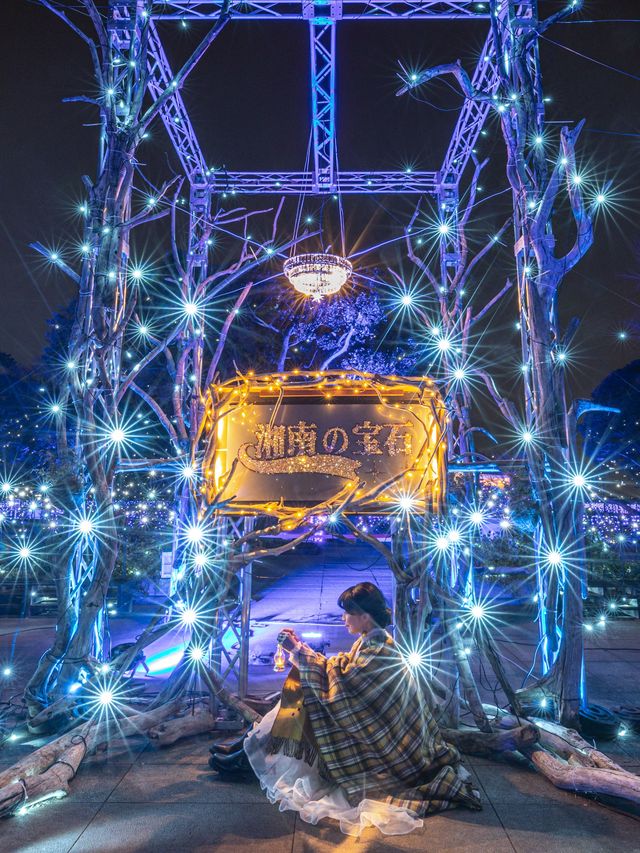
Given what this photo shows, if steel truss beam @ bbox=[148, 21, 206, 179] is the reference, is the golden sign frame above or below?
below

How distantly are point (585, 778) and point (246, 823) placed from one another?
2468mm

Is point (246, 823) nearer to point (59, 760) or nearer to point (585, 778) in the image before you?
point (59, 760)

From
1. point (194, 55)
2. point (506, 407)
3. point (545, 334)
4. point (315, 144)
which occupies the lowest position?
point (506, 407)

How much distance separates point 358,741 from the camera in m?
4.11

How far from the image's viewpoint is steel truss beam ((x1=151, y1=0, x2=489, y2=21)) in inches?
282

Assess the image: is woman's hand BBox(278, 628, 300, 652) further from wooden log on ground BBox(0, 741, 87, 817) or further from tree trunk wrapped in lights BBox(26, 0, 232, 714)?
tree trunk wrapped in lights BBox(26, 0, 232, 714)

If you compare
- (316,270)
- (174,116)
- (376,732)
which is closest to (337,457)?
(376,732)

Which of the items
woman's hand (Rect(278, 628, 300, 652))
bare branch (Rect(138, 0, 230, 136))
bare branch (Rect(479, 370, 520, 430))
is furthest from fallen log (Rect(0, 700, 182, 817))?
bare branch (Rect(138, 0, 230, 136))

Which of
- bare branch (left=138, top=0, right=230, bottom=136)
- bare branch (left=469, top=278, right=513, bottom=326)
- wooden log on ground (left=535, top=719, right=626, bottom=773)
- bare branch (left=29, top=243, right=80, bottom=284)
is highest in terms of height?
bare branch (left=138, top=0, right=230, bottom=136)

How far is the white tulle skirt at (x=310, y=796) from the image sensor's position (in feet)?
12.2

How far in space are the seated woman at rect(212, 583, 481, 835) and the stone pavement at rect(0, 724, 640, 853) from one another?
0.15 meters

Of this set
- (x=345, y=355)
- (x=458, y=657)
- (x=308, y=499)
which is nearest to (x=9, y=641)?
(x=308, y=499)

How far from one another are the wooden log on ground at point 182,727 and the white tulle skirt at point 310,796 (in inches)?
43.5

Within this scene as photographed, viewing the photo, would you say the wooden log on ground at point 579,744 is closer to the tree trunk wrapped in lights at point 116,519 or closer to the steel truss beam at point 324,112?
the tree trunk wrapped in lights at point 116,519
